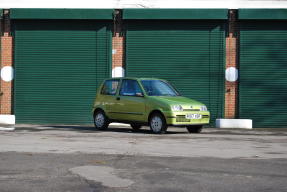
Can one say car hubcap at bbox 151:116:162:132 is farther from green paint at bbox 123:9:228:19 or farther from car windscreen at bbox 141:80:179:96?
green paint at bbox 123:9:228:19

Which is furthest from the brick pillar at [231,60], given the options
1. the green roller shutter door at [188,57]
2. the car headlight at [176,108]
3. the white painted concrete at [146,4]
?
the car headlight at [176,108]

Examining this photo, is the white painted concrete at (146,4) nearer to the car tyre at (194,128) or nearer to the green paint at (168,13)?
the green paint at (168,13)

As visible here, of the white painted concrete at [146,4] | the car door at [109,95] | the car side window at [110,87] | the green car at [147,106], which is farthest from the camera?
the white painted concrete at [146,4]

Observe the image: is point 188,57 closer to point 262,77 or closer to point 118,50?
point 118,50

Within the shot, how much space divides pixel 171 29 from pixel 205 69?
2052 millimetres

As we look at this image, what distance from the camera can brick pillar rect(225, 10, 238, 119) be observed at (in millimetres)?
21750

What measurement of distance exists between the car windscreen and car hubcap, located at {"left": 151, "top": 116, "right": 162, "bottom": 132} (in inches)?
34.2

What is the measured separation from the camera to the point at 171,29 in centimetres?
2186

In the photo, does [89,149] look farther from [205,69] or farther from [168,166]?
[205,69]

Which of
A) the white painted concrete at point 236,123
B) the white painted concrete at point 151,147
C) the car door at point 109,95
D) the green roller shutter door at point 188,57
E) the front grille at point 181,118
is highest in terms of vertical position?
the green roller shutter door at point 188,57

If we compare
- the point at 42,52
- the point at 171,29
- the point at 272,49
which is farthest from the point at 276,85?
the point at 42,52

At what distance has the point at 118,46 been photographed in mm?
21969

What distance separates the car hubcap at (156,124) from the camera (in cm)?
1503

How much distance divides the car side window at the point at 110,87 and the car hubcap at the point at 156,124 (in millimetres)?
1923
